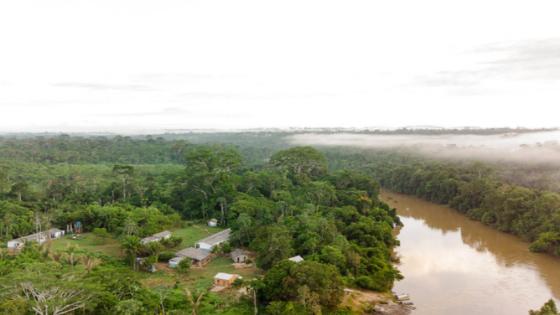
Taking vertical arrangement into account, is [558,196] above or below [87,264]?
above

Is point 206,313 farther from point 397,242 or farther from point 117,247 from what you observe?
point 397,242

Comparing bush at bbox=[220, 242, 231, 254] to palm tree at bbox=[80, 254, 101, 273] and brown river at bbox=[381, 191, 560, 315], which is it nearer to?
palm tree at bbox=[80, 254, 101, 273]

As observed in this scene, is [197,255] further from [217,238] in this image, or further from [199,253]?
[217,238]

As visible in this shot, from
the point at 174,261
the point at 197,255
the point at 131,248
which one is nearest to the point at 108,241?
the point at 131,248

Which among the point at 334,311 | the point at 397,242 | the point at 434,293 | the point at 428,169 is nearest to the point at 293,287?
the point at 334,311

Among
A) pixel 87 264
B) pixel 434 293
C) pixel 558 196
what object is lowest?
pixel 434 293

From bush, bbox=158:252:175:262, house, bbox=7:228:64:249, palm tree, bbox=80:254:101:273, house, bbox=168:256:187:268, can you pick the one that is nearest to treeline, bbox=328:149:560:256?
house, bbox=168:256:187:268

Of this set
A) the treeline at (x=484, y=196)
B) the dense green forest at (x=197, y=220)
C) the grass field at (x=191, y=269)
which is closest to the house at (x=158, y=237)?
the dense green forest at (x=197, y=220)
